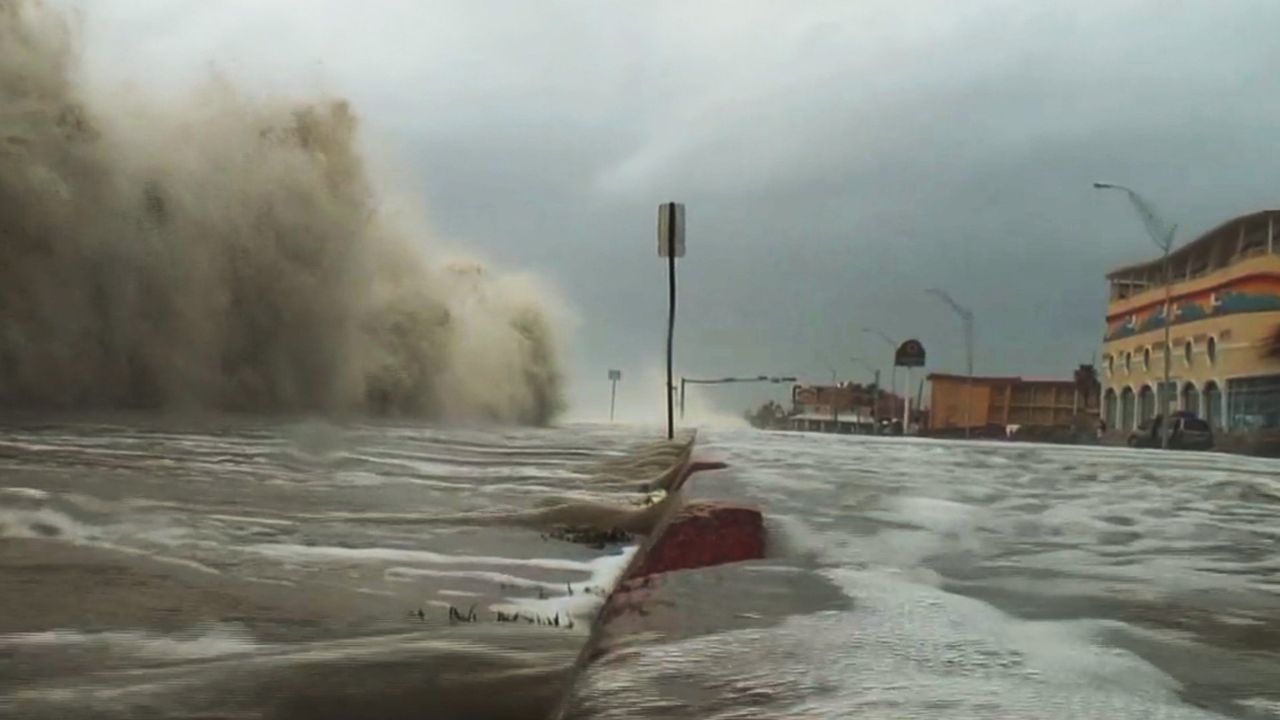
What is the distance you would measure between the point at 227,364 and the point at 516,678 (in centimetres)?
2157

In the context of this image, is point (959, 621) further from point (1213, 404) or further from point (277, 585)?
point (1213, 404)

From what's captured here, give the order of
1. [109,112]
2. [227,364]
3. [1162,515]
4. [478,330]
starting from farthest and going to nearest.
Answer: [478,330]
[227,364]
[109,112]
[1162,515]

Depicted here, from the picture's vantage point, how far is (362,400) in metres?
27.9

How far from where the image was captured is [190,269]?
22141 mm

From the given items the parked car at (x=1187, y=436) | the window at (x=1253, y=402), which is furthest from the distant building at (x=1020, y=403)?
the parked car at (x=1187, y=436)

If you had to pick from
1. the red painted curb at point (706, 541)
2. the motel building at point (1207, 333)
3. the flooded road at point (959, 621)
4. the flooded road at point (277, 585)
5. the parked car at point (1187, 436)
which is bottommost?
the flooded road at point (277, 585)

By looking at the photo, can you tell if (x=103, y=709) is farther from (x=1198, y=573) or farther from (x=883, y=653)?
(x=1198, y=573)

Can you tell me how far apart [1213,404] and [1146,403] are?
25.8 feet

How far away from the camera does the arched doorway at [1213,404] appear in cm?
4094

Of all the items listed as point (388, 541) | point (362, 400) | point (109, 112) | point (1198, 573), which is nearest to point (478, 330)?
point (362, 400)

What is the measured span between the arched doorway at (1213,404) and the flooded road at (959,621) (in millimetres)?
37543

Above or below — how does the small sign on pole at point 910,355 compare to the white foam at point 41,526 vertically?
above

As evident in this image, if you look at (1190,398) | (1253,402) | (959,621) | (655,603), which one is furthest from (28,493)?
(1190,398)

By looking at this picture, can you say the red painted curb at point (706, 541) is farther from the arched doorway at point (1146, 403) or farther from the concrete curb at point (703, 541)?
the arched doorway at point (1146, 403)
